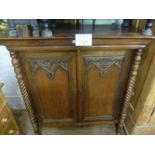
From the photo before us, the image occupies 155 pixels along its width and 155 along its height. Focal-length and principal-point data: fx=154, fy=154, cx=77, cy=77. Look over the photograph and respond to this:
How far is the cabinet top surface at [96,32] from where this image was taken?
945 millimetres

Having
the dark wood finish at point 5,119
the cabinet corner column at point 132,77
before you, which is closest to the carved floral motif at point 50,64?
the dark wood finish at point 5,119

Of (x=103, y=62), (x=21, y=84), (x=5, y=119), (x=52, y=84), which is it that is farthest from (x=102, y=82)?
(x=5, y=119)

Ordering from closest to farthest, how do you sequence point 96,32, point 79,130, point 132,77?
point 96,32, point 132,77, point 79,130

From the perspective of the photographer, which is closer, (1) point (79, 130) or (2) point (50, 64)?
(2) point (50, 64)

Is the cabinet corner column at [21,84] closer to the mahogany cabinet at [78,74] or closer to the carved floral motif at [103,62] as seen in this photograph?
the mahogany cabinet at [78,74]

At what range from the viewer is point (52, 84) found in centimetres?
120

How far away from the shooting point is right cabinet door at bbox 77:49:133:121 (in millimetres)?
1086

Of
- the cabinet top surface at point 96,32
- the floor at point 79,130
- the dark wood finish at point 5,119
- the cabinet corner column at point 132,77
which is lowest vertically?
the floor at point 79,130

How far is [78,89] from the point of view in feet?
4.07

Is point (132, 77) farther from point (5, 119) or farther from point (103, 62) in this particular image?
point (5, 119)

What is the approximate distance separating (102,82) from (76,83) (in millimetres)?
207
